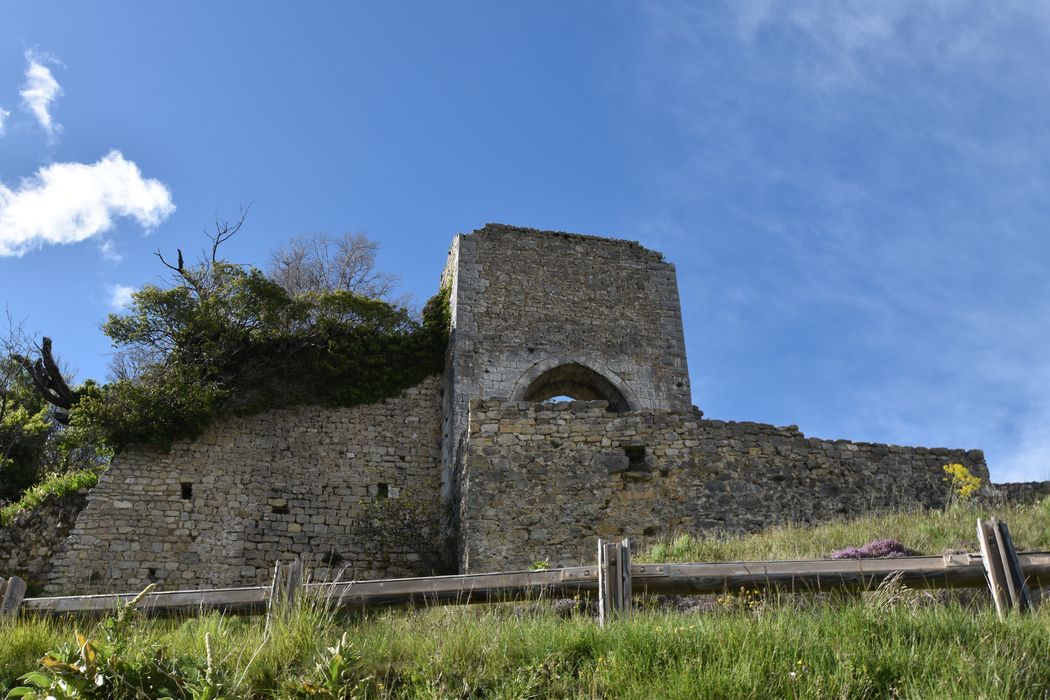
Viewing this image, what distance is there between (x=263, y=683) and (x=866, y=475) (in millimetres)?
8860

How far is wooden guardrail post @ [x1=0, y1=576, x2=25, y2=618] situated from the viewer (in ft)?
24.0

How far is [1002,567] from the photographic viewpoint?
6.42 metres

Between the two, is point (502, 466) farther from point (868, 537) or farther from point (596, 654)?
point (596, 654)

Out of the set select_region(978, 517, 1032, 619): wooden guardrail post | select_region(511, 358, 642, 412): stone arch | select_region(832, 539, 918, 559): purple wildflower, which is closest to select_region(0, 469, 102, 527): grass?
select_region(511, 358, 642, 412): stone arch

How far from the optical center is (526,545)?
11.0 metres

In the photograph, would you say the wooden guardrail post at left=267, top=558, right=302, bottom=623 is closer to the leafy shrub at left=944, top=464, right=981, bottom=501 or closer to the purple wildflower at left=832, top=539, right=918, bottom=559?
the purple wildflower at left=832, top=539, right=918, bottom=559

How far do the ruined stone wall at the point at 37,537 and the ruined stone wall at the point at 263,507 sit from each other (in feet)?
0.67

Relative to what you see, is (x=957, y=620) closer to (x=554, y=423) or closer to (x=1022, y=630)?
(x=1022, y=630)

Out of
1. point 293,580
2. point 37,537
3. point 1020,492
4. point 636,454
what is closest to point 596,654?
point 293,580

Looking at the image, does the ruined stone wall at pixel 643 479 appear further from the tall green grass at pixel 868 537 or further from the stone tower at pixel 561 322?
the stone tower at pixel 561 322

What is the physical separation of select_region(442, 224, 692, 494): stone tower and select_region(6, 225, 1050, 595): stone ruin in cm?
4

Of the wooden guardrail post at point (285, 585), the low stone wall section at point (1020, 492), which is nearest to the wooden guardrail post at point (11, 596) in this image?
the wooden guardrail post at point (285, 585)

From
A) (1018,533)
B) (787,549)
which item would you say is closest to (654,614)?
(787,549)

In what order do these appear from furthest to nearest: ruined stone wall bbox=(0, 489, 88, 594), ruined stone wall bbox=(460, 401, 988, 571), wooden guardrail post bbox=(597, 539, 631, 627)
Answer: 1. ruined stone wall bbox=(0, 489, 88, 594)
2. ruined stone wall bbox=(460, 401, 988, 571)
3. wooden guardrail post bbox=(597, 539, 631, 627)
